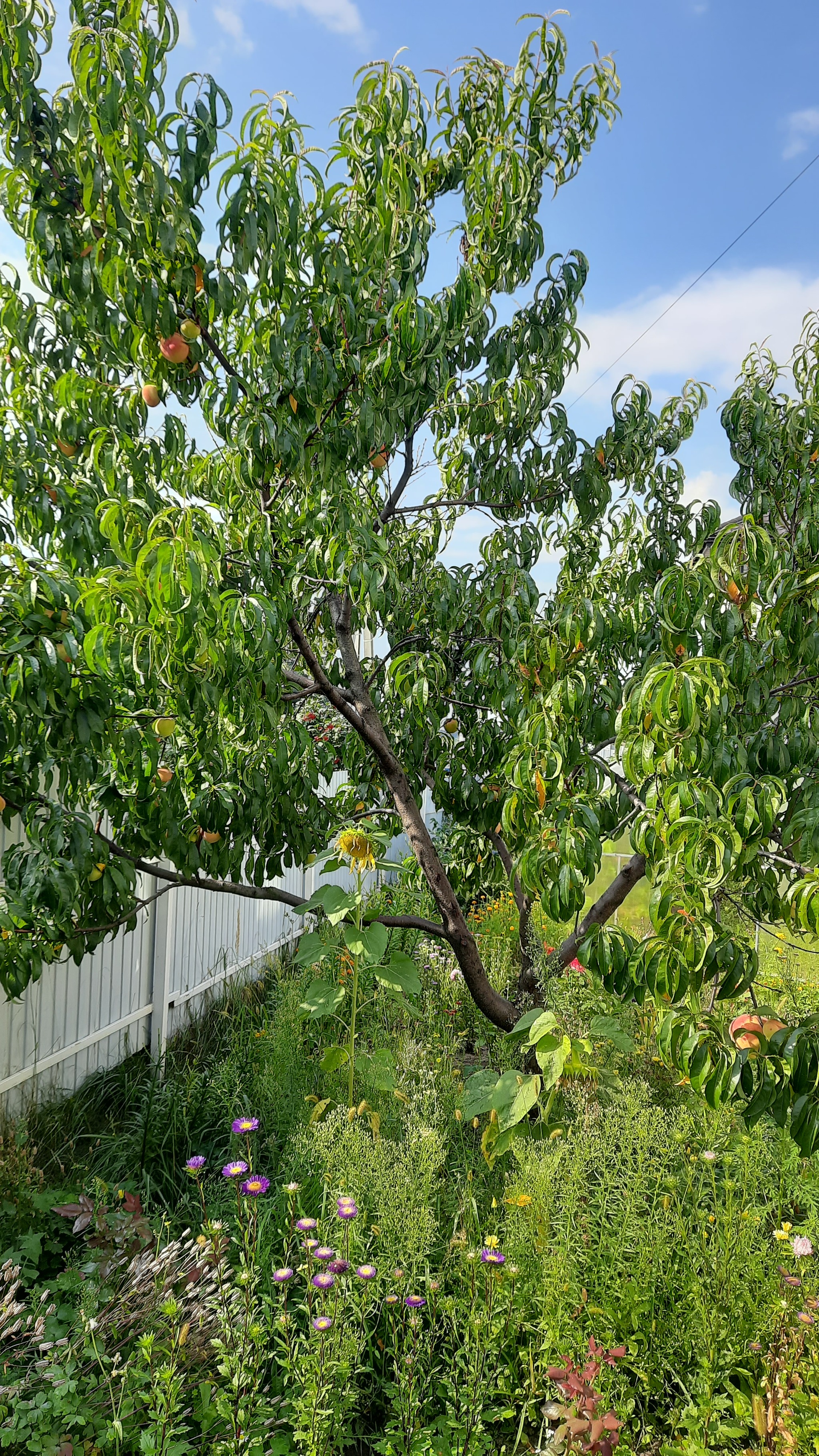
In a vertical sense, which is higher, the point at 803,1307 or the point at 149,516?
the point at 149,516

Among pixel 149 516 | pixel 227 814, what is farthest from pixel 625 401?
pixel 227 814

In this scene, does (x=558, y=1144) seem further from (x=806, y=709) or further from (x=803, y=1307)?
(x=806, y=709)

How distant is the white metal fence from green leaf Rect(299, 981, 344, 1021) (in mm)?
439

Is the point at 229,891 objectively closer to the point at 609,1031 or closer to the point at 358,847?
the point at 358,847

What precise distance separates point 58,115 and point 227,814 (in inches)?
72.3

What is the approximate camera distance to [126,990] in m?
3.28

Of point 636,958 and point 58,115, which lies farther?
point 58,115

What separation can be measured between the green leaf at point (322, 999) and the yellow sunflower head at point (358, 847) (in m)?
0.53

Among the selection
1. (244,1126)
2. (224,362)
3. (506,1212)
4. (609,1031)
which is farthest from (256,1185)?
(224,362)

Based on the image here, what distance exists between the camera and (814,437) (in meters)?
2.54

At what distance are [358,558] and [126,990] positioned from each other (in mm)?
2293

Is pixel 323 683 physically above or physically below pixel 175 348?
below

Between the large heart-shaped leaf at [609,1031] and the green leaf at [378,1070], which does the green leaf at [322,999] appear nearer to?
the green leaf at [378,1070]

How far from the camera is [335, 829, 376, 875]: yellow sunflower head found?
246cm
